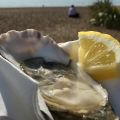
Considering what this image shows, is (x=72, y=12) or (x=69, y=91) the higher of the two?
(x=69, y=91)

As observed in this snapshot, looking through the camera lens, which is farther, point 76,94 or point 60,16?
point 60,16

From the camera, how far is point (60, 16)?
509 cm

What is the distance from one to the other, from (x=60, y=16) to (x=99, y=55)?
149 inches

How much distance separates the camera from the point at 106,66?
1292 mm

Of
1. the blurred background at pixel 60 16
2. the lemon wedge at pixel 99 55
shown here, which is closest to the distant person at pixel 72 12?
the blurred background at pixel 60 16

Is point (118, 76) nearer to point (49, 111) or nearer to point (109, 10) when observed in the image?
point (49, 111)

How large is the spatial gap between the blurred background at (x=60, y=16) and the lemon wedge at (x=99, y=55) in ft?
9.87

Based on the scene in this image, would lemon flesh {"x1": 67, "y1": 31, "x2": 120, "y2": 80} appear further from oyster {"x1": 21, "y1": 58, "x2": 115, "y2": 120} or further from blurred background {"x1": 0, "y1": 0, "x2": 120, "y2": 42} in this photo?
blurred background {"x1": 0, "y1": 0, "x2": 120, "y2": 42}

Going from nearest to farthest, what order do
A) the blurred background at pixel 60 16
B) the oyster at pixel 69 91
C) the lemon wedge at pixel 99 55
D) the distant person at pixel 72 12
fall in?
the oyster at pixel 69 91
the lemon wedge at pixel 99 55
the blurred background at pixel 60 16
the distant person at pixel 72 12

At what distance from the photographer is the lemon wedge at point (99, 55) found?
1.27 m

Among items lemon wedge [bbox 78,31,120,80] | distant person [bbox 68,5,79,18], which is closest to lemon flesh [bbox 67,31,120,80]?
lemon wedge [bbox 78,31,120,80]

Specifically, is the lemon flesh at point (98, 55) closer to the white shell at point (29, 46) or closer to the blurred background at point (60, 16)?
the white shell at point (29, 46)

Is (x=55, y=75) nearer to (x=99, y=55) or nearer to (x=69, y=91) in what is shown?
(x=69, y=91)

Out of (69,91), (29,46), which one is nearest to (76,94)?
(69,91)
